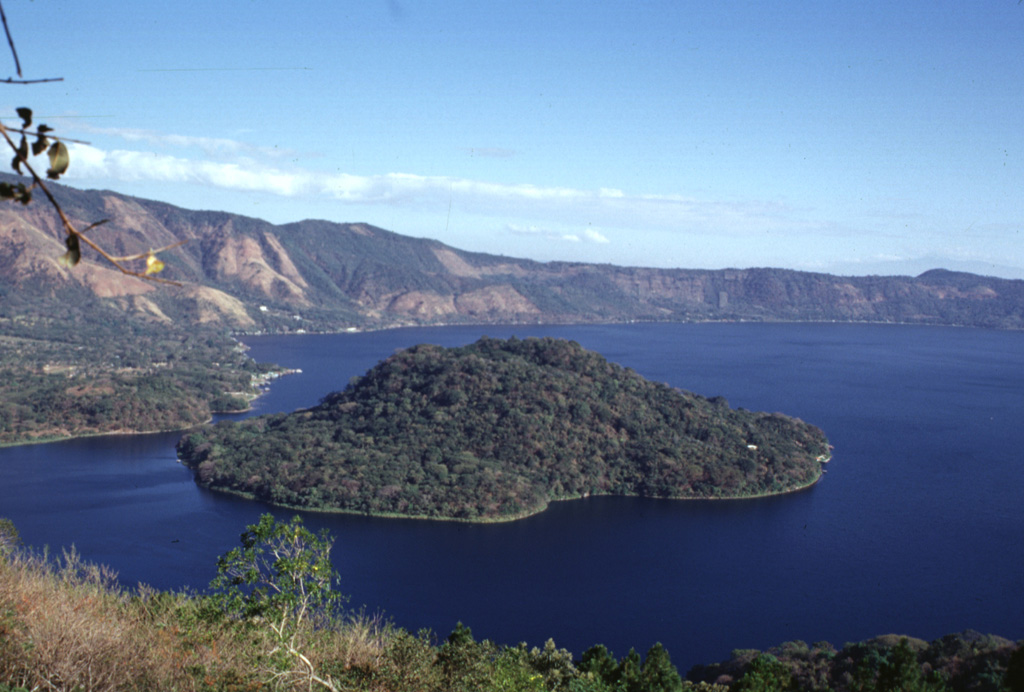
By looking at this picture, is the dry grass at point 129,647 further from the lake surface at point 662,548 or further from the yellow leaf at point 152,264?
the lake surface at point 662,548

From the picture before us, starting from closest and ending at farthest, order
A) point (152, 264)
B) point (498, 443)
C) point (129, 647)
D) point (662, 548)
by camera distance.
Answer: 1. point (152, 264)
2. point (129, 647)
3. point (662, 548)
4. point (498, 443)

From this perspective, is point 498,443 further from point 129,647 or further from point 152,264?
point 152,264

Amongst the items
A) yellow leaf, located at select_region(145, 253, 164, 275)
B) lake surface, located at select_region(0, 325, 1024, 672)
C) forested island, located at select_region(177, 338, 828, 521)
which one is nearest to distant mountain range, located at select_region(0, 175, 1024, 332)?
lake surface, located at select_region(0, 325, 1024, 672)

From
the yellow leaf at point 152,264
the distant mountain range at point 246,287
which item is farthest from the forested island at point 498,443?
the distant mountain range at point 246,287

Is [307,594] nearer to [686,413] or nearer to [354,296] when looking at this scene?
[686,413]

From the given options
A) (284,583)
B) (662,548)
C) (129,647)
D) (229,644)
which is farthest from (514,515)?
(129,647)

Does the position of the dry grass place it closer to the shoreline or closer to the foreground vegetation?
the foreground vegetation
